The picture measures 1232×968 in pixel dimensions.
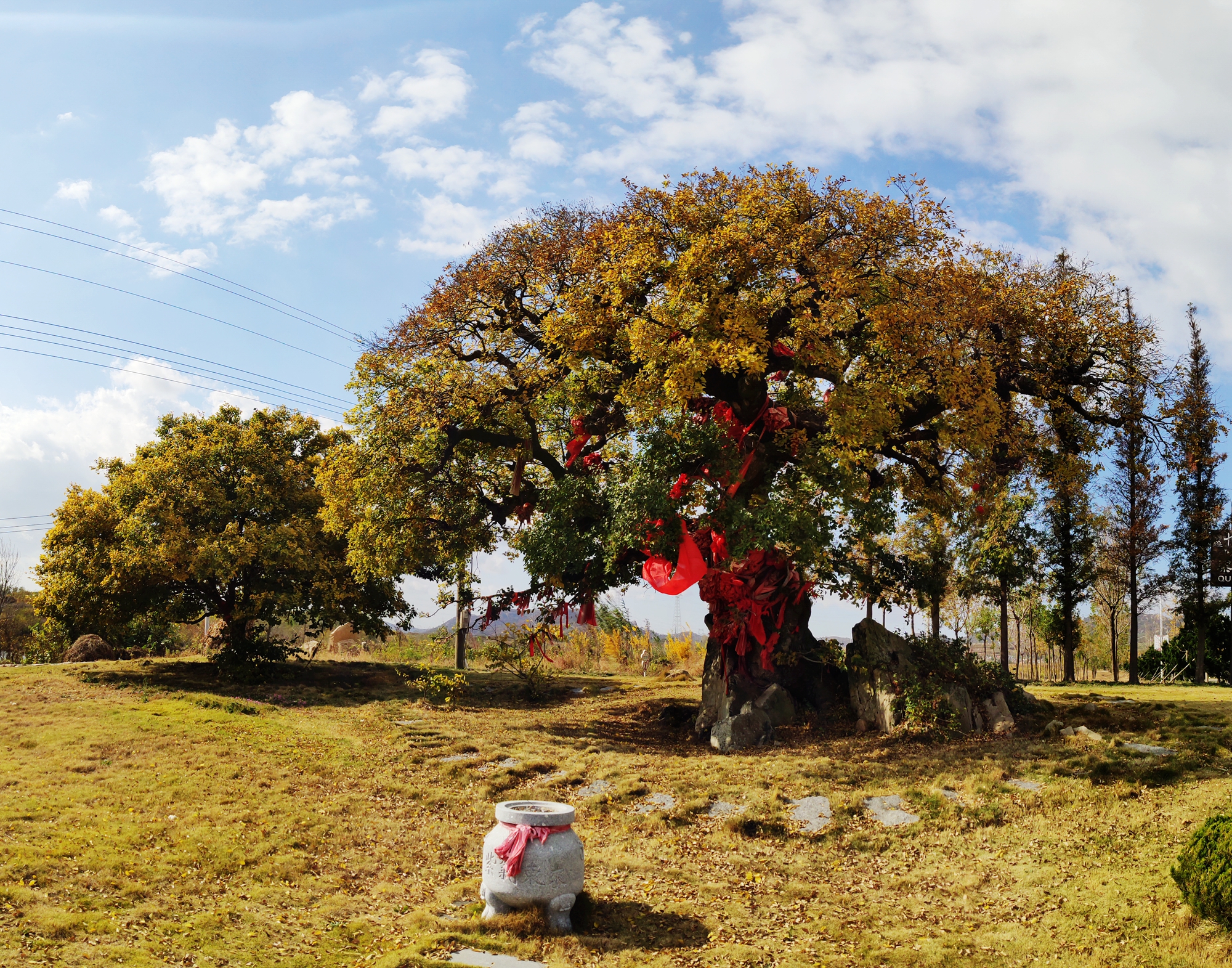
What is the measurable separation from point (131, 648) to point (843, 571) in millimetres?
20431

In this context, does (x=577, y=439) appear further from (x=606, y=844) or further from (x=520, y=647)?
(x=606, y=844)

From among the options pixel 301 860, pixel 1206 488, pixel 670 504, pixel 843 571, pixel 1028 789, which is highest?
pixel 1206 488

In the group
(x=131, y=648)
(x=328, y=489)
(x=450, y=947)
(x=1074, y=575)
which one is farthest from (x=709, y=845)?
(x=131, y=648)

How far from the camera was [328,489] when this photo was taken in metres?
16.0

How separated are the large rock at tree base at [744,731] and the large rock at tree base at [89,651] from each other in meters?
18.0

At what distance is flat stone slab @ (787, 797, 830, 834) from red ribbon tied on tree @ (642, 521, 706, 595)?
154 inches

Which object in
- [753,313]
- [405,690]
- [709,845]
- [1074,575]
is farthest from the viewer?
[1074,575]

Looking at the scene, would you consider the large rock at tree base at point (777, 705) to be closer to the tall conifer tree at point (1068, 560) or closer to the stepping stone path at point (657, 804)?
the stepping stone path at point (657, 804)

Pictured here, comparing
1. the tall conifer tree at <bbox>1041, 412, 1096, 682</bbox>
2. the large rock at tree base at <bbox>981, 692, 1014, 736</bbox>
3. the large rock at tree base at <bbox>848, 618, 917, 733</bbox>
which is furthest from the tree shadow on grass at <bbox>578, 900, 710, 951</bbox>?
the tall conifer tree at <bbox>1041, 412, 1096, 682</bbox>

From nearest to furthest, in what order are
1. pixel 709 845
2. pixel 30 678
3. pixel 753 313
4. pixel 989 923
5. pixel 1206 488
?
pixel 989 923, pixel 709 845, pixel 753 313, pixel 30 678, pixel 1206 488

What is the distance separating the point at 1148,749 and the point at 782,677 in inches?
213

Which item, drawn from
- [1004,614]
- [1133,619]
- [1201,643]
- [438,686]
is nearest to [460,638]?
[438,686]

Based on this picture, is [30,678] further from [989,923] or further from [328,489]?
[989,923]

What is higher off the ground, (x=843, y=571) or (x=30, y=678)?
(x=843, y=571)
